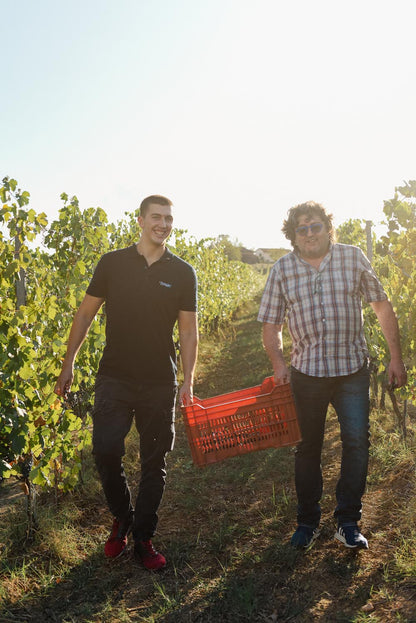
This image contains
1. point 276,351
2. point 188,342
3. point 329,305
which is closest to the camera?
point 329,305

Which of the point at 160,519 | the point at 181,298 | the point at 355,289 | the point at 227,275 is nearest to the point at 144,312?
the point at 181,298

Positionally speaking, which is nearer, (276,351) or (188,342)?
(276,351)

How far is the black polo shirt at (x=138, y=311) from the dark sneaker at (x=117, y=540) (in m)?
0.83

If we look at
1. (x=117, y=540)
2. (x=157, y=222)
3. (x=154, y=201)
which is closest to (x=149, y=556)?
(x=117, y=540)

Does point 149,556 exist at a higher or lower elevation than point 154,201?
lower

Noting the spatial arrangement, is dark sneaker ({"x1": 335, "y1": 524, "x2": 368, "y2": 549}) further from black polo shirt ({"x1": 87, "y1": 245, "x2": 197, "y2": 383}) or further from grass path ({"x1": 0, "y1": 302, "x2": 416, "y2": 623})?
black polo shirt ({"x1": 87, "y1": 245, "x2": 197, "y2": 383})

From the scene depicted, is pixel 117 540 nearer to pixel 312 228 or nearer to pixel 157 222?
pixel 157 222

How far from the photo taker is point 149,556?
2895 millimetres

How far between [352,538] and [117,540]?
1282 mm

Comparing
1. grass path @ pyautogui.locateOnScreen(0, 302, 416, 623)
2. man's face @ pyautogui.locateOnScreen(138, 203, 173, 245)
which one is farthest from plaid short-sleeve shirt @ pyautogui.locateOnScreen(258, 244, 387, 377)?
grass path @ pyautogui.locateOnScreen(0, 302, 416, 623)

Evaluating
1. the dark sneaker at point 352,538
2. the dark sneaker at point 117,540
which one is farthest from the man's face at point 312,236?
the dark sneaker at point 117,540

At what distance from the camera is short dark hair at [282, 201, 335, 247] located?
2895mm

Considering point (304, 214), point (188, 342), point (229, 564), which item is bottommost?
point (229, 564)

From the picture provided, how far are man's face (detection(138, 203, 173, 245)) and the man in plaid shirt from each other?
64 centimetres
